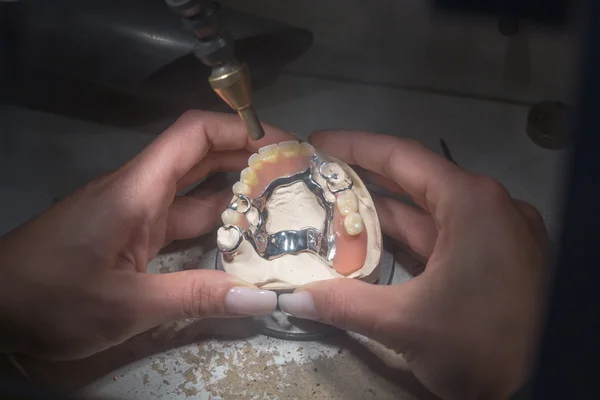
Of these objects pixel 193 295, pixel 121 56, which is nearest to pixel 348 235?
pixel 193 295

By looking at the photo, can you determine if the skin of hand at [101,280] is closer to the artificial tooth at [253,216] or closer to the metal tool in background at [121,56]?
the artificial tooth at [253,216]

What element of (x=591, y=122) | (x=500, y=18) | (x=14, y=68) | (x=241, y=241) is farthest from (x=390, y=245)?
(x=14, y=68)

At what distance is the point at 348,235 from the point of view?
3.66ft

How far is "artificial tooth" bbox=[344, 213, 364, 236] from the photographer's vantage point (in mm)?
1097

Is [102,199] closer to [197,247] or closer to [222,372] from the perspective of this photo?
[197,247]

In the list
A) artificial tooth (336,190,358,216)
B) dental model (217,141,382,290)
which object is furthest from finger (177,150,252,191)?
artificial tooth (336,190,358,216)

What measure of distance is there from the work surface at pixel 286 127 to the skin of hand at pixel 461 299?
0.52ft

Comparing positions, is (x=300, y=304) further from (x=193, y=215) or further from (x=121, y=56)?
(x=121, y=56)

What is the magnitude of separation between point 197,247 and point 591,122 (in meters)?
0.98

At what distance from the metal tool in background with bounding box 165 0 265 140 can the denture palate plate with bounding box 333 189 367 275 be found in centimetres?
35

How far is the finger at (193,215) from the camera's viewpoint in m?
1.28

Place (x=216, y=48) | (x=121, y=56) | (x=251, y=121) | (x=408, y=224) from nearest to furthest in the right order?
(x=216, y=48) → (x=251, y=121) → (x=408, y=224) → (x=121, y=56)

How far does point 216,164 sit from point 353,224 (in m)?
0.37

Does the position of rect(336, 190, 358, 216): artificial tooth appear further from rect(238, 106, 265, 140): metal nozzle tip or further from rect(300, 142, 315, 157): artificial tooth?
rect(238, 106, 265, 140): metal nozzle tip
